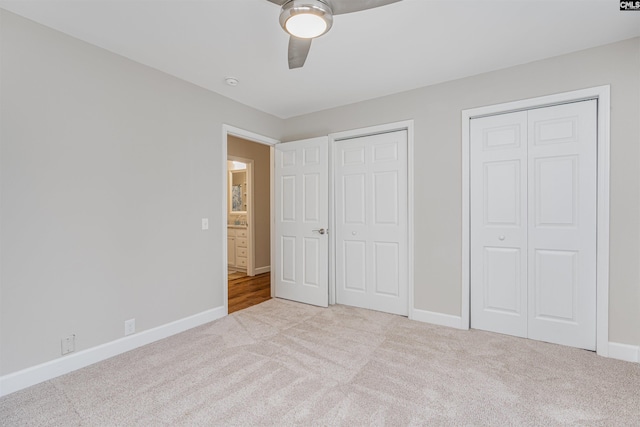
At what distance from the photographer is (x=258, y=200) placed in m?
5.63

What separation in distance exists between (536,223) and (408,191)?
117 centimetres

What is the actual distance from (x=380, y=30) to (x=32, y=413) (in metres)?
3.27

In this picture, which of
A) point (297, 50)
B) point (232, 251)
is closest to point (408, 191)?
point (297, 50)

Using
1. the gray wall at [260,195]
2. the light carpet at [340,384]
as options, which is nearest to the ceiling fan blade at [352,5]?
the light carpet at [340,384]

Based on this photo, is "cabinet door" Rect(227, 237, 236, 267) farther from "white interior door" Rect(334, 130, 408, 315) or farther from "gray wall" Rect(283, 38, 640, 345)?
"gray wall" Rect(283, 38, 640, 345)

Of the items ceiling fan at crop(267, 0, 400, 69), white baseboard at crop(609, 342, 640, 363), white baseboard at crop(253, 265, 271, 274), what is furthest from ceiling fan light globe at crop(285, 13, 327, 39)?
white baseboard at crop(253, 265, 271, 274)

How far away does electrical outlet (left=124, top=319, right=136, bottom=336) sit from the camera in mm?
2545

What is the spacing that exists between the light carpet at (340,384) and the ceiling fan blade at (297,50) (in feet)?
7.13

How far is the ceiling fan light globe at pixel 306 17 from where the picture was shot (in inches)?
61.0

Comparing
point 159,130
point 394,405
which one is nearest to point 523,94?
point 394,405

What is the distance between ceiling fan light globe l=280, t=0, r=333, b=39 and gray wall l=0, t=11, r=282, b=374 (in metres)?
1.71

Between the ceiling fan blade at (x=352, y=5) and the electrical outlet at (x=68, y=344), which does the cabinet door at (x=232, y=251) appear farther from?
the ceiling fan blade at (x=352, y=5)

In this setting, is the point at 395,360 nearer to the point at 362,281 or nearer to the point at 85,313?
the point at 362,281

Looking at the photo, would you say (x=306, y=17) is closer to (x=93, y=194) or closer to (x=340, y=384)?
(x=93, y=194)
